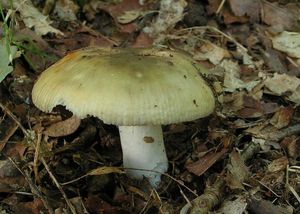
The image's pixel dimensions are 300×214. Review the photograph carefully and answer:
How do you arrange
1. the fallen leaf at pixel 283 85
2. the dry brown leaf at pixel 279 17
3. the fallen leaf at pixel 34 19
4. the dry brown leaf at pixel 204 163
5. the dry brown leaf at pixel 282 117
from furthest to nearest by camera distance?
the dry brown leaf at pixel 279 17 < the fallen leaf at pixel 34 19 < the fallen leaf at pixel 283 85 < the dry brown leaf at pixel 282 117 < the dry brown leaf at pixel 204 163

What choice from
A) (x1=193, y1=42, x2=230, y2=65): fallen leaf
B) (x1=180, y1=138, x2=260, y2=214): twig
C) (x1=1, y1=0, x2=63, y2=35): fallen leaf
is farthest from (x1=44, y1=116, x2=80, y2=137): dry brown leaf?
(x1=193, y1=42, x2=230, y2=65): fallen leaf

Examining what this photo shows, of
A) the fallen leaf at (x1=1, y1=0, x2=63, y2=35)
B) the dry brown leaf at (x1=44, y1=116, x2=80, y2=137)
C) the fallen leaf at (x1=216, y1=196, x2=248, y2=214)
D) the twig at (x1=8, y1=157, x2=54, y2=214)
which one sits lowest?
the fallen leaf at (x1=216, y1=196, x2=248, y2=214)

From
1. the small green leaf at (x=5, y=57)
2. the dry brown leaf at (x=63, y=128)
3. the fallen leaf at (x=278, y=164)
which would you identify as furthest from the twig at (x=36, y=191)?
the fallen leaf at (x=278, y=164)

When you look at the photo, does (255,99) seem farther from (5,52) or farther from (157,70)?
(5,52)

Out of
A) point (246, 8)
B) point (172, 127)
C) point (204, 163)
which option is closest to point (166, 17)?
point (246, 8)

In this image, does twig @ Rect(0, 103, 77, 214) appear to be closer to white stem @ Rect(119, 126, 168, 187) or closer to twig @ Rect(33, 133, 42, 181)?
twig @ Rect(33, 133, 42, 181)

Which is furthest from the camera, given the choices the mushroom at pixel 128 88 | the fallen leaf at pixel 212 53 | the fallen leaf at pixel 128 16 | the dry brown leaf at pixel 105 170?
the fallen leaf at pixel 128 16

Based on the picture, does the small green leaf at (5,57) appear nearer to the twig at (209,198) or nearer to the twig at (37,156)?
the twig at (37,156)
